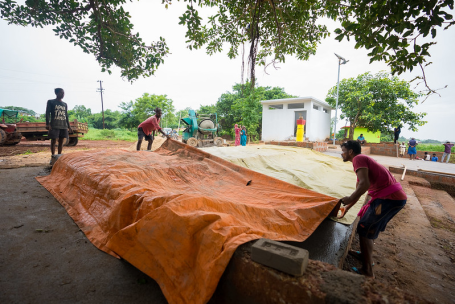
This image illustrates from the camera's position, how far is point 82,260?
5.04ft

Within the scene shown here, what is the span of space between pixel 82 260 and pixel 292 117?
16.4 metres

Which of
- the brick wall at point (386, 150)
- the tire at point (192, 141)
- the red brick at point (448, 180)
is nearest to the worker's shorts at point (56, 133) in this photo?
the tire at point (192, 141)

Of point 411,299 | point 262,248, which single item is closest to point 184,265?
point 262,248

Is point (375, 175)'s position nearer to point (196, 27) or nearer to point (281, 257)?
point (281, 257)

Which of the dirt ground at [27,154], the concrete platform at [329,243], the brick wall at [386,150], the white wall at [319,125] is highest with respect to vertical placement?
the white wall at [319,125]

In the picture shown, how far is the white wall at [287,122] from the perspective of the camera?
15480 mm

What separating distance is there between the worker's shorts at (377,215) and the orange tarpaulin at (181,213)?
323 millimetres

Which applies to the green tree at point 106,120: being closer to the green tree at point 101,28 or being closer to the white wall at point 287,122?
the white wall at point 287,122

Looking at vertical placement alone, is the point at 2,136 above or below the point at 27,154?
above

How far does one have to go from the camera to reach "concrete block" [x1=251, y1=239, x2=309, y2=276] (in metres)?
0.91

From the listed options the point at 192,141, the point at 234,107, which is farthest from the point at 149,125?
the point at 234,107

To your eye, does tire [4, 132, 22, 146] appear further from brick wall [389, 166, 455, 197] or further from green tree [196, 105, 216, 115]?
green tree [196, 105, 216, 115]

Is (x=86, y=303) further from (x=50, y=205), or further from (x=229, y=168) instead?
(x=229, y=168)

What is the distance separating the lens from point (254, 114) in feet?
64.3
